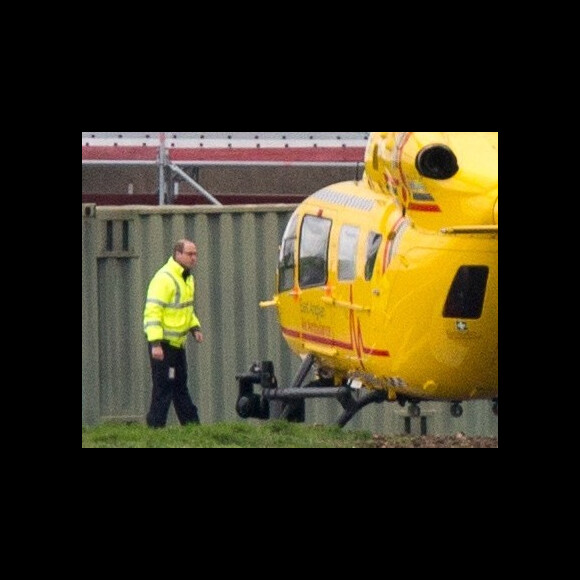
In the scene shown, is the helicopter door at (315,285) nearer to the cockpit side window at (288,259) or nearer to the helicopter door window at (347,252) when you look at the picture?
the cockpit side window at (288,259)

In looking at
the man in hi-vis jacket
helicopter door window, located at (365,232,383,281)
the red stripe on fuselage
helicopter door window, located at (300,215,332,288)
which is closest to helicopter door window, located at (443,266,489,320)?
the red stripe on fuselage

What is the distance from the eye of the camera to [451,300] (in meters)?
13.8

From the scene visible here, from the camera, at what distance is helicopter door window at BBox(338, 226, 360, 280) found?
1467 centimetres

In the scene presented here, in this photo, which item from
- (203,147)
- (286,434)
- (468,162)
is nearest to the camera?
(468,162)

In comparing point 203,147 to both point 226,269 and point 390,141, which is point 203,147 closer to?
point 226,269

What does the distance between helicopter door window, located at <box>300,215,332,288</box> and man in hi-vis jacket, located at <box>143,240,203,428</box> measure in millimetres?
1121

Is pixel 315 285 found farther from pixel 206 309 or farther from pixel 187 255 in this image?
pixel 206 309

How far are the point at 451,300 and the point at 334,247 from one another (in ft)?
5.41

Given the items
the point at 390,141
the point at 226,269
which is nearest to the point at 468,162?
the point at 390,141

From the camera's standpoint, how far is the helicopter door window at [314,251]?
50.5 feet

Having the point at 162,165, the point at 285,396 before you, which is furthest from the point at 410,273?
the point at 162,165

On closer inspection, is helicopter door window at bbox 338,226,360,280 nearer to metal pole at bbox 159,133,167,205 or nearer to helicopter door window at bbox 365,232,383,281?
helicopter door window at bbox 365,232,383,281

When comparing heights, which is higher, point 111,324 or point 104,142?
point 104,142

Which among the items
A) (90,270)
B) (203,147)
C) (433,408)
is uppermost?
(203,147)
